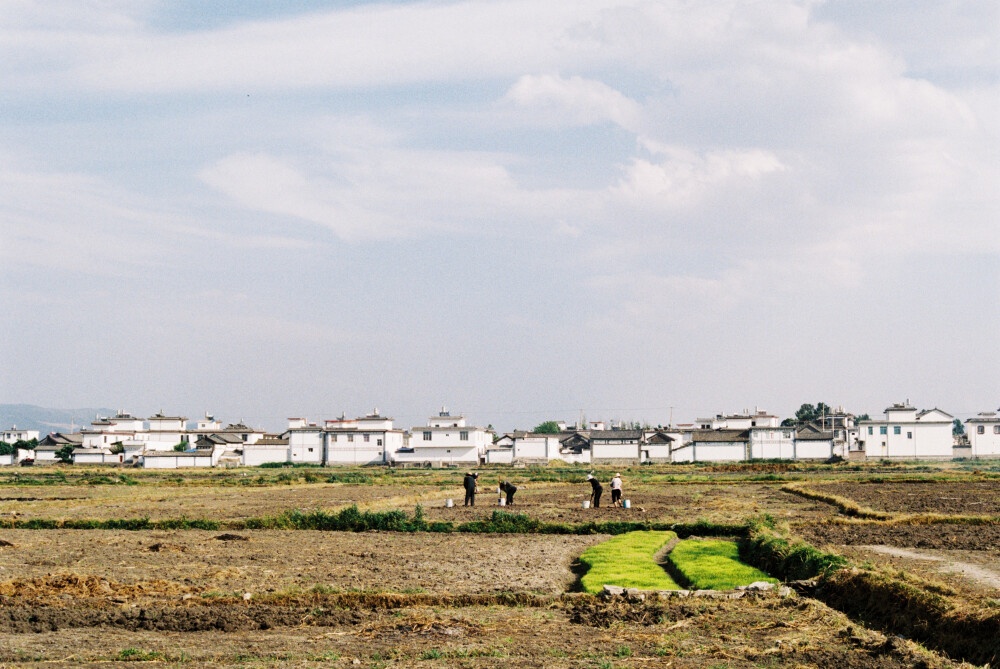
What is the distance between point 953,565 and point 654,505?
20641 millimetres

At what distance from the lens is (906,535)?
31234mm

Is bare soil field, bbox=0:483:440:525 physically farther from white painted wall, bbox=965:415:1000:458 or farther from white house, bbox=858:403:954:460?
white painted wall, bbox=965:415:1000:458

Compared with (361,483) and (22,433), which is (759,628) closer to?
(361,483)

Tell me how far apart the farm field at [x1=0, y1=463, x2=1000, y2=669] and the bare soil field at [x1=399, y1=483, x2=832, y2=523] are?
0.69 m

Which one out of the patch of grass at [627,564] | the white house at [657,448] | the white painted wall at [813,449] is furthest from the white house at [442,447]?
the patch of grass at [627,564]

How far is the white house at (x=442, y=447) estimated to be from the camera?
369 feet

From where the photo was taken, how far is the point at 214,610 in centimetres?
1738

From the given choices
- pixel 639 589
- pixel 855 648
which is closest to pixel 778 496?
pixel 639 589

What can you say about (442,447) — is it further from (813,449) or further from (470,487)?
(470,487)

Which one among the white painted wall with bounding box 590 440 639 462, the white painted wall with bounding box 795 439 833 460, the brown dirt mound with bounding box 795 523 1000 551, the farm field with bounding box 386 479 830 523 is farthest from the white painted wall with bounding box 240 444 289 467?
the brown dirt mound with bounding box 795 523 1000 551

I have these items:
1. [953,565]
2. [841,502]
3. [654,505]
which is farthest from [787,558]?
[841,502]

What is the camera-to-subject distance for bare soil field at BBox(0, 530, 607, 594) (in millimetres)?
21234

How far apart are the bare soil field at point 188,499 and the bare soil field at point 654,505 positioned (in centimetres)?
514

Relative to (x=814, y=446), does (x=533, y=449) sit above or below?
above
